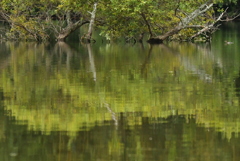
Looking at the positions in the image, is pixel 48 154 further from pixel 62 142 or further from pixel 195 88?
pixel 195 88

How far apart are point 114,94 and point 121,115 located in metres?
2.45

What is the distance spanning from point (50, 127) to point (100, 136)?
100cm

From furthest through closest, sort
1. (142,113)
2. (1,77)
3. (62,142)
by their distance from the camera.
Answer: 1. (1,77)
2. (142,113)
3. (62,142)

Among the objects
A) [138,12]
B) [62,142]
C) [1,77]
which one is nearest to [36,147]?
[62,142]

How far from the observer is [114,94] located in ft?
37.2

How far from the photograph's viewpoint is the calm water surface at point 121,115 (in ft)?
21.6

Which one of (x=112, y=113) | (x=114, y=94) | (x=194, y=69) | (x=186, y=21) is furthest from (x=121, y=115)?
A: (x=186, y=21)

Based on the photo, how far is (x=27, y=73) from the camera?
16234mm

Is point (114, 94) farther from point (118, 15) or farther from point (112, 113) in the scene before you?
point (118, 15)

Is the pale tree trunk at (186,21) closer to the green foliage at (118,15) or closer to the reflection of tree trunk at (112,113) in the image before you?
the green foliage at (118,15)

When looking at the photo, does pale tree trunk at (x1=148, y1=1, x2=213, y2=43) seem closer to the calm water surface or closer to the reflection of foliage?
the reflection of foliage

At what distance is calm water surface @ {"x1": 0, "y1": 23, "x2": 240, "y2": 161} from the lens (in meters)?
Answer: 6.60

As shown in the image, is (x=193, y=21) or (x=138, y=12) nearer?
(x=138, y=12)

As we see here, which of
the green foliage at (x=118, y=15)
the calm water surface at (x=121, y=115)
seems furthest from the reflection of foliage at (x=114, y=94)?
the green foliage at (x=118, y=15)
